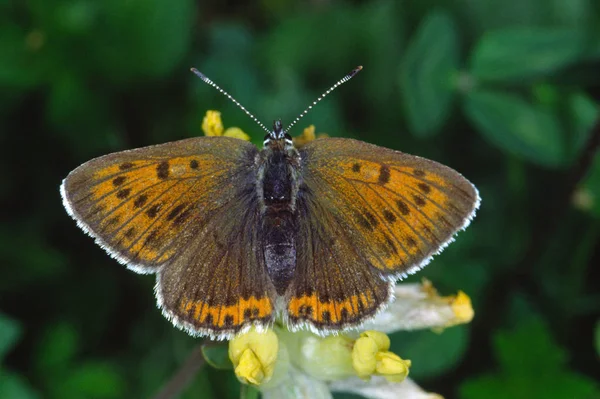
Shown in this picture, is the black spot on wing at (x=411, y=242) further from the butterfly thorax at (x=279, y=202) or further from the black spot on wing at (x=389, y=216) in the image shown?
the butterfly thorax at (x=279, y=202)

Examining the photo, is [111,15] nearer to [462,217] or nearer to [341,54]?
[341,54]

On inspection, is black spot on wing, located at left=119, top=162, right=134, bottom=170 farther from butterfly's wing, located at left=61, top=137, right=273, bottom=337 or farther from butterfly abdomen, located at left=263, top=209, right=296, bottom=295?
butterfly abdomen, located at left=263, top=209, right=296, bottom=295

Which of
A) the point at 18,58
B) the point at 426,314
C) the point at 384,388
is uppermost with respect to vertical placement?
the point at 18,58

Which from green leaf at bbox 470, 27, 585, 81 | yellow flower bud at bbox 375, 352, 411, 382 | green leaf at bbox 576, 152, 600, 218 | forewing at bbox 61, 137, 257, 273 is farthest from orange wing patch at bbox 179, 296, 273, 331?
green leaf at bbox 470, 27, 585, 81

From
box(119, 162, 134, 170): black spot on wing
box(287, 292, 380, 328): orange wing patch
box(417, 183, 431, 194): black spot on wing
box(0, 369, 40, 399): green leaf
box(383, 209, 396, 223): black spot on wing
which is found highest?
box(119, 162, 134, 170): black spot on wing

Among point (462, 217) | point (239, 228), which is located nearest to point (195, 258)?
point (239, 228)

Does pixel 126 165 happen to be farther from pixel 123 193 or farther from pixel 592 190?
pixel 592 190

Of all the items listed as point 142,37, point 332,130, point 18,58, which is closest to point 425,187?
point 332,130
